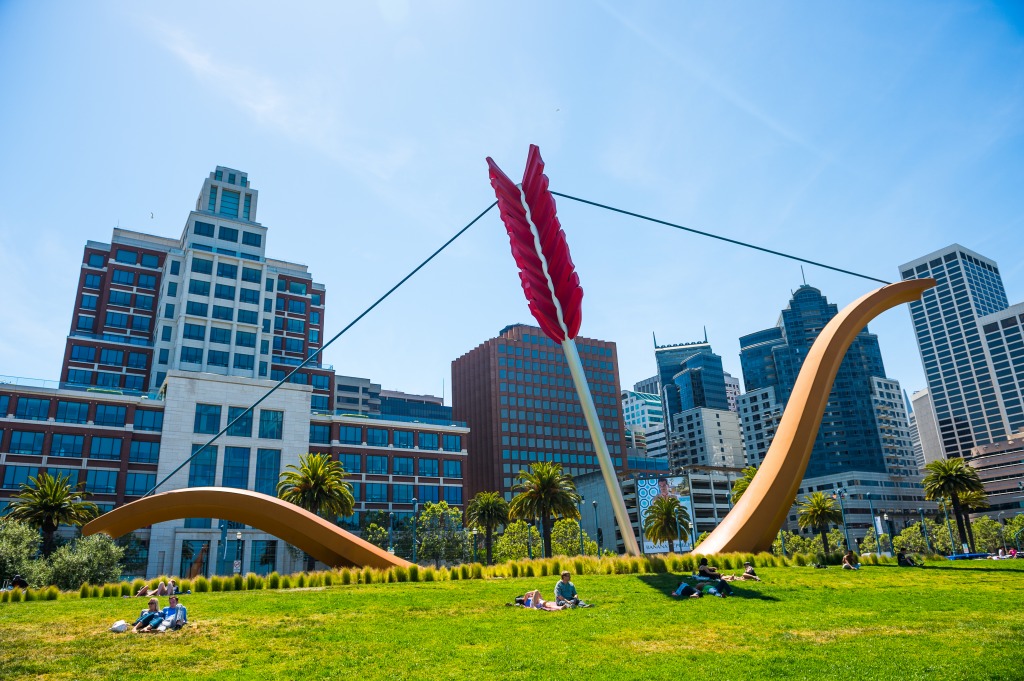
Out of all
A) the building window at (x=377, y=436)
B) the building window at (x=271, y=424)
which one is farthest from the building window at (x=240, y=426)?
the building window at (x=377, y=436)

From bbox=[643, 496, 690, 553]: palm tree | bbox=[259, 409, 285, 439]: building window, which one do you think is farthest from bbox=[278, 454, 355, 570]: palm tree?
bbox=[643, 496, 690, 553]: palm tree

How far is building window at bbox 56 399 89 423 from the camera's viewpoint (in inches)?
2207

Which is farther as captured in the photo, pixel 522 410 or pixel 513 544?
pixel 522 410

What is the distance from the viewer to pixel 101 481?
5588 centimetres

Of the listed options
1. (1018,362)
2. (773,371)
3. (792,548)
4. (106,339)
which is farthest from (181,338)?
(1018,362)

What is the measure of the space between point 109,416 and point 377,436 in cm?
2362

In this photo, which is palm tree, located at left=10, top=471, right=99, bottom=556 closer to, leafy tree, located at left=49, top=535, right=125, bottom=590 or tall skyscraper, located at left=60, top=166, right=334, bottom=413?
leafy tree, located at left=49, top=535, right=125, bottom=590

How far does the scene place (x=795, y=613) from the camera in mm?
12836

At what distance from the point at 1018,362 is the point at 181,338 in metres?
189

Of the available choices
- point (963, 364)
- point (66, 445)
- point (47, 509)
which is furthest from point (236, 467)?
point (963, 364)

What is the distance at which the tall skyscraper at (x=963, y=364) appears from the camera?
178 m

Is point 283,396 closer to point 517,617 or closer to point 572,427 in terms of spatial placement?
point 517,617

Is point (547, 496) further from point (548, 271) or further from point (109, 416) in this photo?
point (109, 416)

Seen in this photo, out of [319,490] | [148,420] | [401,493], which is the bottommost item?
[319,490]
